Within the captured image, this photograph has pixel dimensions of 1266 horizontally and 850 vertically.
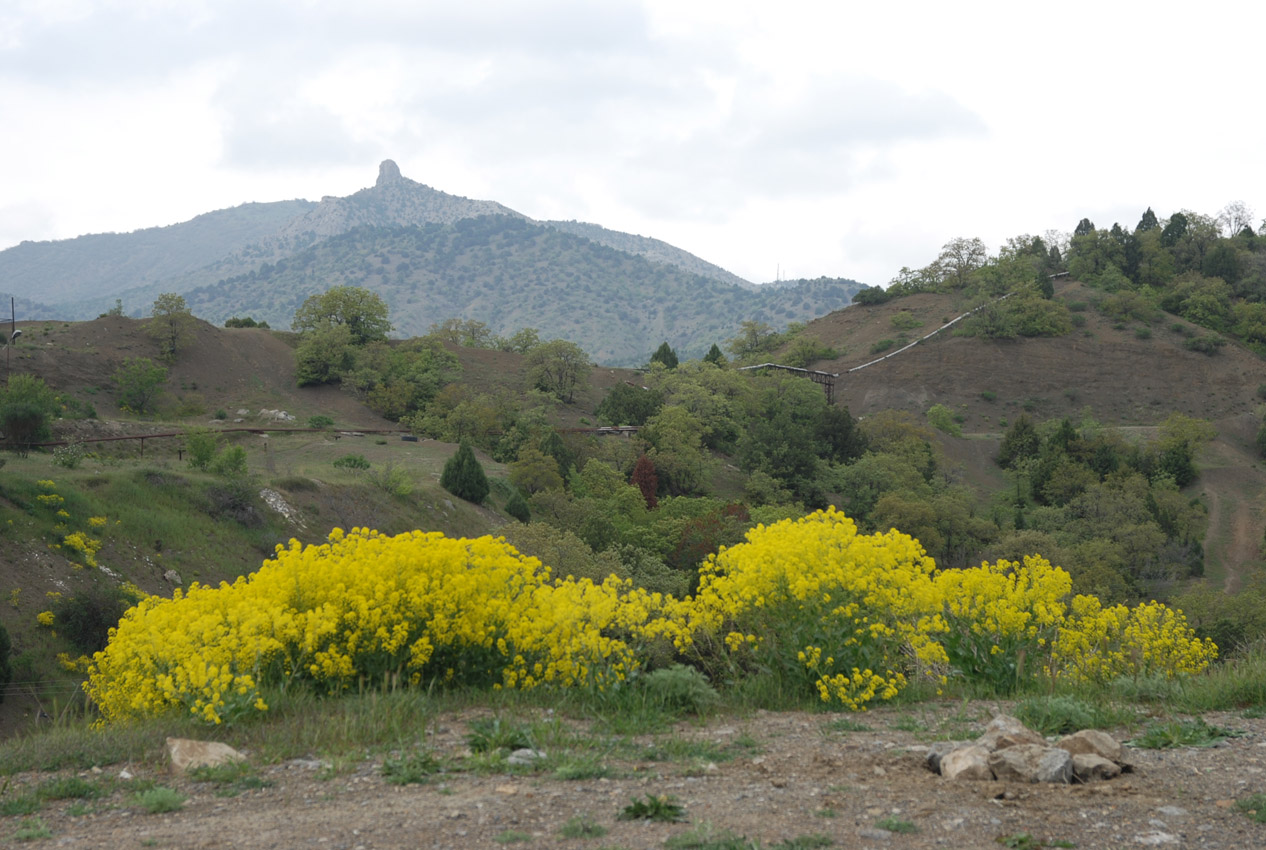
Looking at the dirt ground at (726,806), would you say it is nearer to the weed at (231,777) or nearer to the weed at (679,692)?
the weed at (231,777)

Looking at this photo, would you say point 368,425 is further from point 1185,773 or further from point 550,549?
point 1185,773

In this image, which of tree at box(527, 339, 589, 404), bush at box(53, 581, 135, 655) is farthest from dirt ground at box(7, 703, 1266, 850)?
tree at box(527, 339, 589, 404)

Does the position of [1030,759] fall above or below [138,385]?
below

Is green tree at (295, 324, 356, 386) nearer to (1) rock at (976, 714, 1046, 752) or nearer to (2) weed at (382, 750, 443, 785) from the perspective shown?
(2) weed at (382, 750, 443, 785)

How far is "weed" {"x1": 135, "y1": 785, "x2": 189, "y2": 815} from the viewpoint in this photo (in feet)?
15.7

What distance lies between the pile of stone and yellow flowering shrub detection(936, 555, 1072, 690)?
9.04ft

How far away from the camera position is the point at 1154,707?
696 centimetres

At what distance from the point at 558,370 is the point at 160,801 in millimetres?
58033

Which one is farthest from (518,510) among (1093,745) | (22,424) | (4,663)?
(1093,745)

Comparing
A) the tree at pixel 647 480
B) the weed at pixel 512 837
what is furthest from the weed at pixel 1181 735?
the tree at pixel 647 480

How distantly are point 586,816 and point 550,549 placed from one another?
65.8 feet

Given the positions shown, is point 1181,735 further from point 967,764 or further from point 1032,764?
point 967,764

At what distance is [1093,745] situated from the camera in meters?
5.33

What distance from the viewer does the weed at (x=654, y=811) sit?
445 cm
